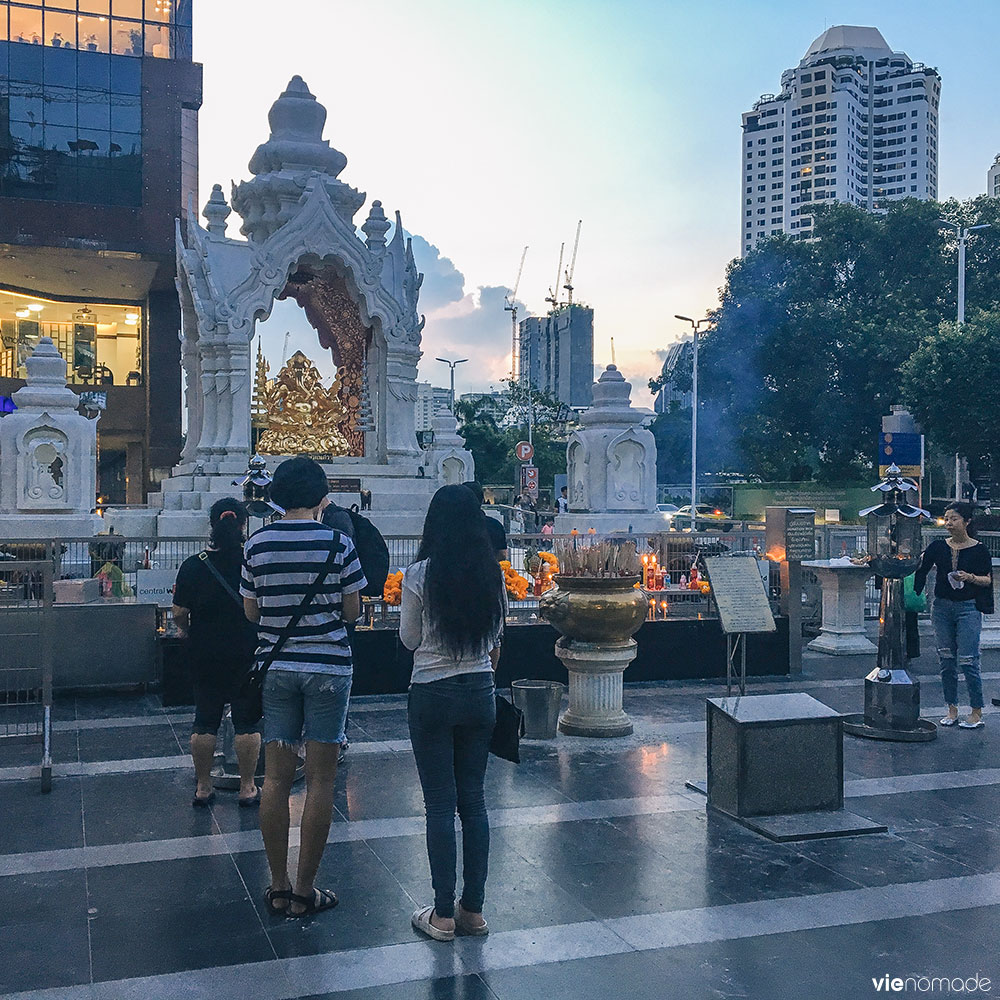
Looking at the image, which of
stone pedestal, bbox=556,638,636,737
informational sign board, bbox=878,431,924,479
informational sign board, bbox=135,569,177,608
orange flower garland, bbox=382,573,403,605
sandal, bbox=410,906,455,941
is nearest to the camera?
sandal, bbox=410,906,455,941

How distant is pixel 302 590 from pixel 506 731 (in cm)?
119

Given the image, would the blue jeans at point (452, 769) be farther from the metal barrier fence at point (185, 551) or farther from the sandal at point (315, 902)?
the metal barrier fence at point (185, 551)

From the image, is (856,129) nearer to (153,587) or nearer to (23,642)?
(153,587)

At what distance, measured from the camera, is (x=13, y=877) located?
5.56m

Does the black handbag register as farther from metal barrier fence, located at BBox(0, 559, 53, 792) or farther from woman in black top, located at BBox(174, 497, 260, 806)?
metal barrier fence, located at BBox(0, 559, 53, 792)

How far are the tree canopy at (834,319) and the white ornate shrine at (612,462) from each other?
1018 inches

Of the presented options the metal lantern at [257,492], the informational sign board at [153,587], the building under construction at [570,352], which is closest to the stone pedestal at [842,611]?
the metal lantern at [257,492]

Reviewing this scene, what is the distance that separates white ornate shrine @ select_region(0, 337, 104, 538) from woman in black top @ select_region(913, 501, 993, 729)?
573 inches

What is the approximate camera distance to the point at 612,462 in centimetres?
2172

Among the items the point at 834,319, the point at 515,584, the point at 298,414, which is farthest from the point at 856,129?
the point at 515,584

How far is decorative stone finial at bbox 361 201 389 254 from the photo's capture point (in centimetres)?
2050

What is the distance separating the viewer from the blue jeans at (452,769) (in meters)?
4.73

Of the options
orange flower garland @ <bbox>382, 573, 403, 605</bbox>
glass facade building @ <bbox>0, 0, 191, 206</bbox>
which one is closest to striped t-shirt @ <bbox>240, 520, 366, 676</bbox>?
orange flower garland @ <bbox>382, 573, 403, 605</bbox>

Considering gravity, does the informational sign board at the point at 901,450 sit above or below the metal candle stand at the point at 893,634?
above
